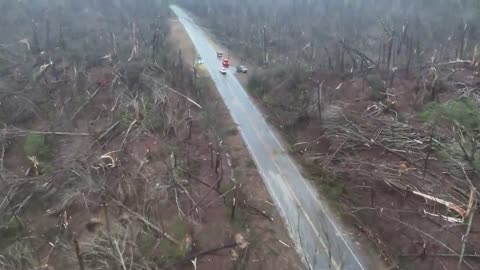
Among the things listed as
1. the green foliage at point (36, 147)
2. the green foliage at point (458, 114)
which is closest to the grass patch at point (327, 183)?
the green foliage at point (458, 114)

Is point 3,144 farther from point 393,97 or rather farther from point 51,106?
point 393,97

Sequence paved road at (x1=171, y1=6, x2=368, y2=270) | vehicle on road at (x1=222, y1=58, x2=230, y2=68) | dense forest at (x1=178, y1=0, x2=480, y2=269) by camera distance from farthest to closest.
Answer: vehicle on road at (x1=222, y1=58, x2=230, y2=68) → dense forest at (x1=178, y1=0, x2=480, y2=269) → paved road at (x1=171, y1=6, x2=368, y2=270)

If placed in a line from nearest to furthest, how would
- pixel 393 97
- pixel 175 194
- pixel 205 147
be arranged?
pixel 175 194, pixel 205 147, pixel 393 97

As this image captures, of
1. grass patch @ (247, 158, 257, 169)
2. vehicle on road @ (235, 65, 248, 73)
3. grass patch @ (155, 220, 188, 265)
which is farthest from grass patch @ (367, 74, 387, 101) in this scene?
grass patch @ (155, 220, 188, 265)

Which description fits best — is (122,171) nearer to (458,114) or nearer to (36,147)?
(36,147)

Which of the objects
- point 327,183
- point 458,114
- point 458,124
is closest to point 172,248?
point 327,183

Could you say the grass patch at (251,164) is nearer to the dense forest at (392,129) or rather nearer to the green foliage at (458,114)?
the dense forest at (392,129)

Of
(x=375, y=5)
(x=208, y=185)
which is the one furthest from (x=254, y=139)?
(x=375, y=5)

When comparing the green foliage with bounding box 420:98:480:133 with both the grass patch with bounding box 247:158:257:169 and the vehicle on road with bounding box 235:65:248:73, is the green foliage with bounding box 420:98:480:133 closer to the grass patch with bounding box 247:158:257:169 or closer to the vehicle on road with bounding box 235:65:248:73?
the grass patch with bounding box 247:158:257:169
